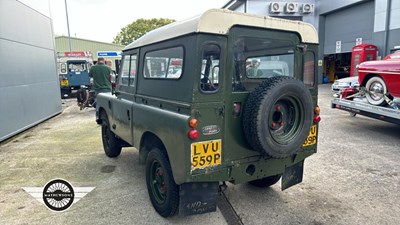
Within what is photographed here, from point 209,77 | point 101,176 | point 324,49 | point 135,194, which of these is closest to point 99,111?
point 101,176

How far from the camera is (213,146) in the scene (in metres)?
2.72

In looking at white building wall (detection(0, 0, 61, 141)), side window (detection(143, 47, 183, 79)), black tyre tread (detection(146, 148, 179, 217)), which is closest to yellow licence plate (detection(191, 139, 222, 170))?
black tyre tread (detection(146, 148, 179, 217))

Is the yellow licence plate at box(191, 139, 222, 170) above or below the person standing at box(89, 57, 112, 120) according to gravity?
below

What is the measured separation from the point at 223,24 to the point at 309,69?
4.62ft

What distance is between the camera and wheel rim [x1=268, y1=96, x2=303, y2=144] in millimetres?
2888

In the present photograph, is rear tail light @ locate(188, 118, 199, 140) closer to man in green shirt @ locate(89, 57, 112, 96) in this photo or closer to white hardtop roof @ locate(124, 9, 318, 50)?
white hardtop roof @ locate(124, 9, 318, 50)

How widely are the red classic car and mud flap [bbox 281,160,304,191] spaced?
4.14 m

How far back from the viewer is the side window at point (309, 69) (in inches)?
135

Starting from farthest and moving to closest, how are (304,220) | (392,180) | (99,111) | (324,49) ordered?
(324,49)
(99,111)
(392,180)
(304,220)

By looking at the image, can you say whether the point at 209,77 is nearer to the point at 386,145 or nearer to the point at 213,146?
the point at 213,146

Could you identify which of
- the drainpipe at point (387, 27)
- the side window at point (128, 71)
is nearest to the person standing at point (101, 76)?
the side window at point (128, 71)

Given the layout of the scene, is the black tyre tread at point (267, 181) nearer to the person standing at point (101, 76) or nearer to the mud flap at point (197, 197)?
the mud flap at point (197, 197)

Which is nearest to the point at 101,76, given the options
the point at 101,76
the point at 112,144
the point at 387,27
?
the point at 101,76

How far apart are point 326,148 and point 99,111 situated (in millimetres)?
4512
